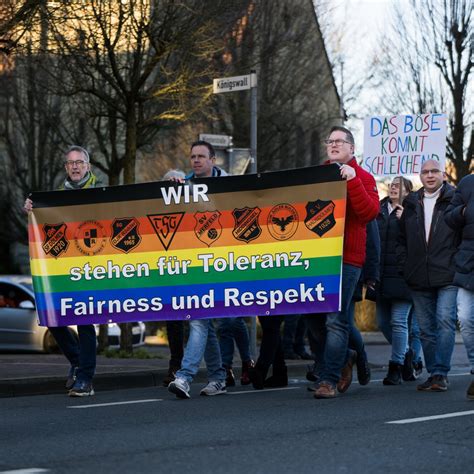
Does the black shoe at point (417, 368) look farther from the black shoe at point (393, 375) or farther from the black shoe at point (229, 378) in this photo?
the black shoe at point (229, 378)

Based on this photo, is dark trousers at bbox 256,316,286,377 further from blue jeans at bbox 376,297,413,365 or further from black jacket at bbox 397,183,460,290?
blue jeans at bbox 376,297,413,365

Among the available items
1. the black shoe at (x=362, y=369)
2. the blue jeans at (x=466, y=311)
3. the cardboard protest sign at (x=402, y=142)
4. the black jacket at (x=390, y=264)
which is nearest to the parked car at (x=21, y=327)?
the cardboard protest sign at (x=402, y=142)

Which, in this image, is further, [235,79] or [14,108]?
[14,108]

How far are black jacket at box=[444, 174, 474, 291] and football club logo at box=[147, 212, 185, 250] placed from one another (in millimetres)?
2286

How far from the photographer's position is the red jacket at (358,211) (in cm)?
993

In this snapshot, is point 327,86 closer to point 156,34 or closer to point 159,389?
point 156,34

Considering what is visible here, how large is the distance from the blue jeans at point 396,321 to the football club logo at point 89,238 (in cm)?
304

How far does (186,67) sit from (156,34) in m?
0.83

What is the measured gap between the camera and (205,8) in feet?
55.3

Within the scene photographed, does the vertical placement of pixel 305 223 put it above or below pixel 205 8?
below

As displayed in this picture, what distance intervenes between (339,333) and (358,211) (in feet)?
3.31

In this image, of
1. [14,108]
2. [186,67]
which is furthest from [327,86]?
[186,67]

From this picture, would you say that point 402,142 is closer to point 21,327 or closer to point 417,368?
point 417,368

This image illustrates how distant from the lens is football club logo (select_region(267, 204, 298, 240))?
10.4 metres
